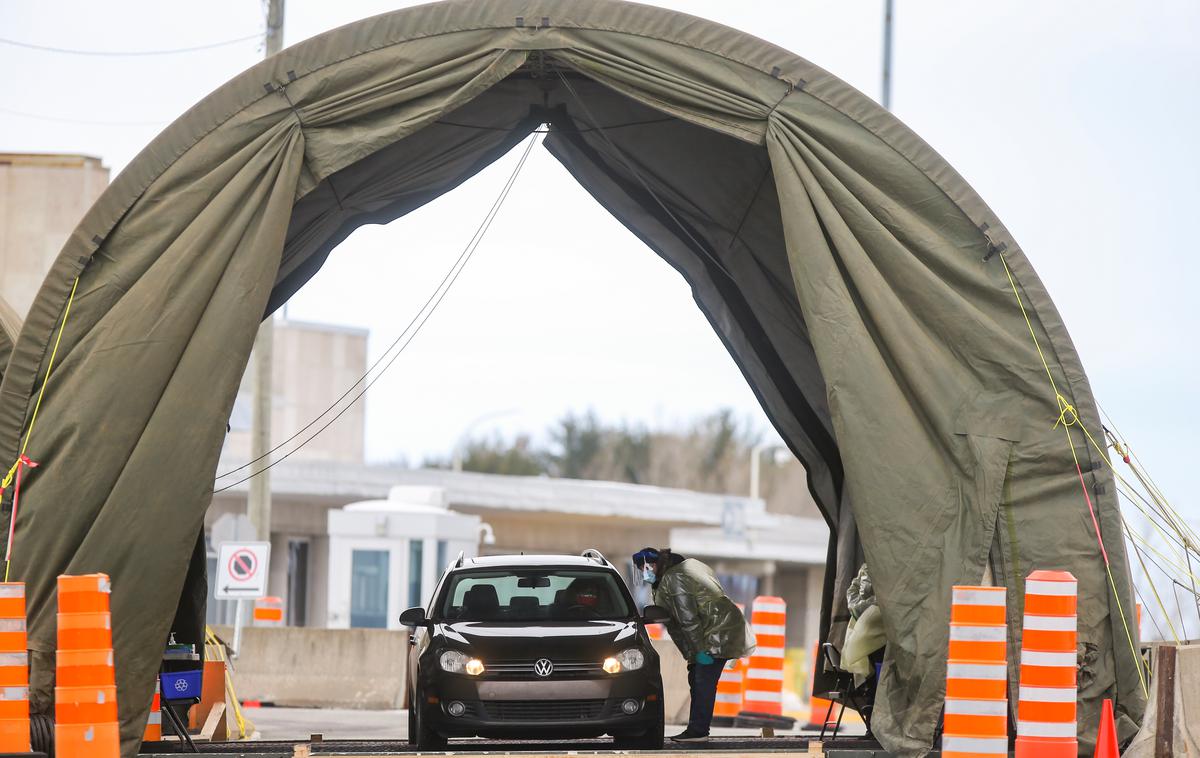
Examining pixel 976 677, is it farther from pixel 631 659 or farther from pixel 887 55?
pixel 887 55

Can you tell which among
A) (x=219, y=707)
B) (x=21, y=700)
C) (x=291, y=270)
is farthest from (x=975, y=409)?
(x=219, y=707)

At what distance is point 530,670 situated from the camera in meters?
12.0

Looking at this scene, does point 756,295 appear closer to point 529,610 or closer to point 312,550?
point 529,610

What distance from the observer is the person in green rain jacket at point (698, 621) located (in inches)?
532

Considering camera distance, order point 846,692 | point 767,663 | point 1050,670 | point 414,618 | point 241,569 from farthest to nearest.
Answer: point 241,569 < point 767,663 < point 846,692 < point 414,618 < point 1050,670

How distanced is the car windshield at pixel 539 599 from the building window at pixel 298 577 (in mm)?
27500

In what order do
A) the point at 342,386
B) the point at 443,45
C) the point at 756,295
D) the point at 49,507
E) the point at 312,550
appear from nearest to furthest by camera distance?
the point at 49,507 → the point at 443,45 → the point at 756,295 → the point at 312,550 → the point at 342,386

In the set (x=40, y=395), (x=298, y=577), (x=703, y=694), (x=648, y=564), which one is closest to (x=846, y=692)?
(x=703, y=694)

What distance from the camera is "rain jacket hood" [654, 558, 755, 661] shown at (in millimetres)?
13508

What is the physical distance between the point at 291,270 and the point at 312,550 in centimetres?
2856

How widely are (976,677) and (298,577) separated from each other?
110 feet

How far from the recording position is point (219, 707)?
1498cm

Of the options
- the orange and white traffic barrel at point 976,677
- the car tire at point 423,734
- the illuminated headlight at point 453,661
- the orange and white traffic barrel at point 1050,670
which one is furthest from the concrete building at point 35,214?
the orange and white traffic barrel at point 1050,670

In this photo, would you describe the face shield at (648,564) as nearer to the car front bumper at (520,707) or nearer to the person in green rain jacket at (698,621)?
the person in green rain jacket at (698,621)
